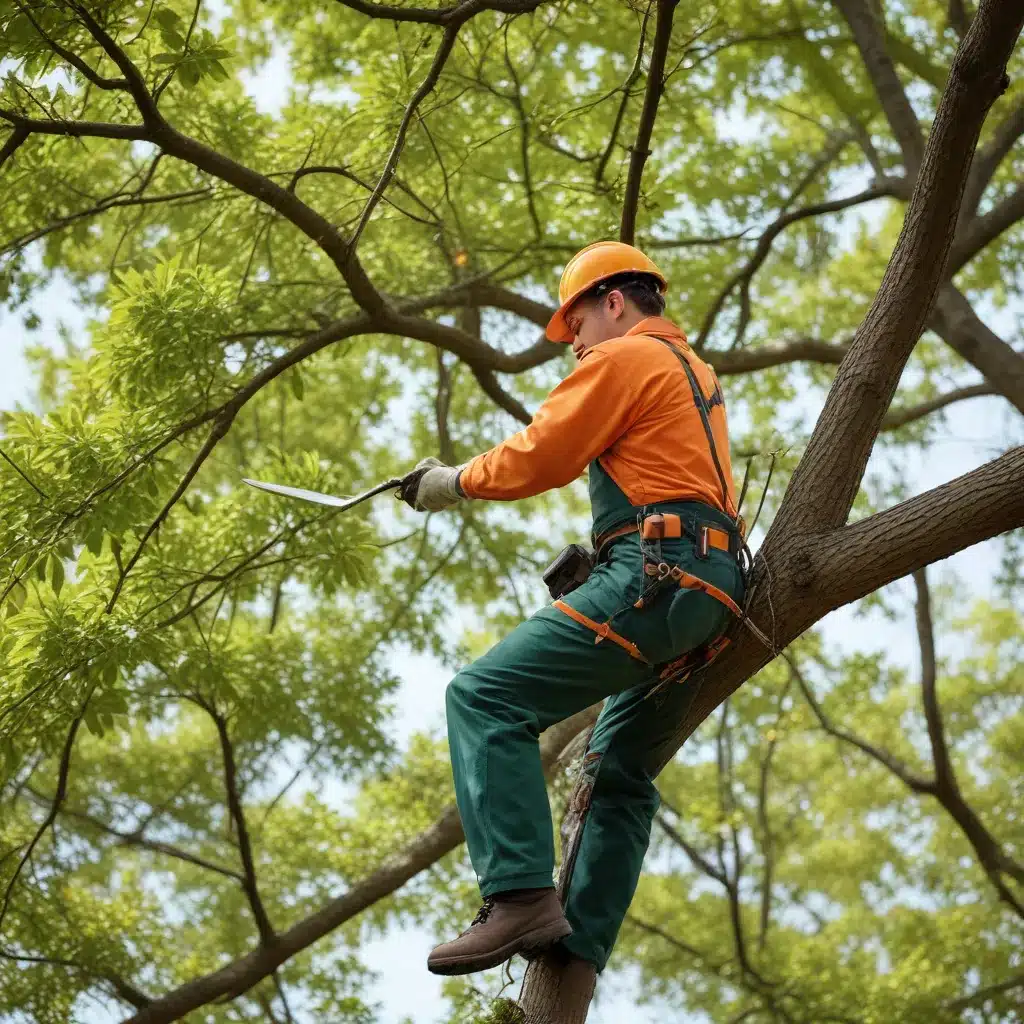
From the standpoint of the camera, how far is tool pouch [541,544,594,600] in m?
3.43

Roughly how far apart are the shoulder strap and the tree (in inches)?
11.2

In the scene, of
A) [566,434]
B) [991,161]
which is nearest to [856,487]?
[566,434]

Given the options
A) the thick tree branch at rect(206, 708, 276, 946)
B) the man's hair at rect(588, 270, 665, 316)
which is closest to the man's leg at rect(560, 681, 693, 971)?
the man's hair at rect(588, 270, 665, 316)

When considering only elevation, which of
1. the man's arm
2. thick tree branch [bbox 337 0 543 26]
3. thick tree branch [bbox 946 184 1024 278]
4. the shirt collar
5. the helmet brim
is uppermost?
thick tree branch [bbox 946 184 1024 278]

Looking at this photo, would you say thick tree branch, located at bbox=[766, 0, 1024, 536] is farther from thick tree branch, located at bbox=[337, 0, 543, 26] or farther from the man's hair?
thick tree branch, located at bbox=[337, 0, 543, 26]

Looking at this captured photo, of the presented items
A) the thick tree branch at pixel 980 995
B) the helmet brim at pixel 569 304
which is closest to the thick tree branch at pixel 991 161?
the helmet brim at pixel 569 304

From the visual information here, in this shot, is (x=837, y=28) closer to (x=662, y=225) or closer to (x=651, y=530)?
(x=662, y=225)

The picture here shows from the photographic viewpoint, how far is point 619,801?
11.1ft

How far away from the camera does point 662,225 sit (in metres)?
9.78

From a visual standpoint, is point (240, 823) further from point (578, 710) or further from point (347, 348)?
point (578, 710)

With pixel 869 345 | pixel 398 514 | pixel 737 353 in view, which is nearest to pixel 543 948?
pixel 869 345

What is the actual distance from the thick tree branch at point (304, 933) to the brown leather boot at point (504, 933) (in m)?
3.56

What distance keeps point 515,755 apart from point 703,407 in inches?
40.1

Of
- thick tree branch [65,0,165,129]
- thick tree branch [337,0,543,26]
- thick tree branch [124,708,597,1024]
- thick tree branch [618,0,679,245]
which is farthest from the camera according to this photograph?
thick tree branch [124,708,597,1024]
